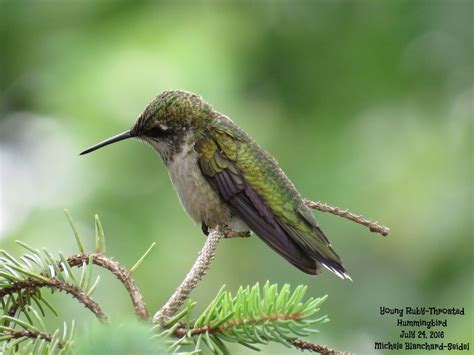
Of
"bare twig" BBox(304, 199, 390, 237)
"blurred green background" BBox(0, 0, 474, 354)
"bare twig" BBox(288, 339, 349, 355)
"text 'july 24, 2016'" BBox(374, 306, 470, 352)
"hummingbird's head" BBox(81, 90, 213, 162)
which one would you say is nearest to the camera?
"bare twig" BBox(288, 339, 349, 355)

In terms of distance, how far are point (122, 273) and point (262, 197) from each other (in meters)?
1.89

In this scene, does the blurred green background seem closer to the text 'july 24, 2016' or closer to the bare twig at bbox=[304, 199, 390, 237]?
the text 'july 24, 2016'

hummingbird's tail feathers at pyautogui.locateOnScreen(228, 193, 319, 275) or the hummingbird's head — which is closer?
hummingbird's tail feathers at pyautogui.locateOnScreen(228, 193, 319, 275)

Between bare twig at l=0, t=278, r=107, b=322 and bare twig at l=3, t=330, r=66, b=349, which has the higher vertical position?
bare twig at l=0, t=278, r=107, b=322

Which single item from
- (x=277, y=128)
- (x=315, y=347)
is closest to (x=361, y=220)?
(x=315, y=347)

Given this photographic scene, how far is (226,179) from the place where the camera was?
399 cm

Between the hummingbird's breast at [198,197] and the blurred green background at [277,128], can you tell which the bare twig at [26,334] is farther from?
the blurred green background at [277,128]

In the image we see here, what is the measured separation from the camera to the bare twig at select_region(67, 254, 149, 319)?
1.98m

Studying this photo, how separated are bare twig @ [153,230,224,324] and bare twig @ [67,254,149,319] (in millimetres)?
70

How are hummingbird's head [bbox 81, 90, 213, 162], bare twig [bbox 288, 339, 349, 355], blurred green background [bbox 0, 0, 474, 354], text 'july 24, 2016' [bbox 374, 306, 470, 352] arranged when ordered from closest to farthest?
bare twig [bbox 288, 339, 349, 355], text 'july 24, 2016' [bbox 374, 306, 470, 352], hummingbird's head [bbox 81, 90, 213, 162], blurred green background [bbox 0, 0, 474, 354]

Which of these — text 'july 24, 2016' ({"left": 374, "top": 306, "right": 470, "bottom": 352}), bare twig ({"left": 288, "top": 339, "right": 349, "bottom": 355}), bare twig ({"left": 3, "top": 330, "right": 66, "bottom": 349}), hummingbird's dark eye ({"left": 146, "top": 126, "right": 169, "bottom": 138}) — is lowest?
bare twig ({"left": 3, "top": 330, "right": 66, "bottom": 349})

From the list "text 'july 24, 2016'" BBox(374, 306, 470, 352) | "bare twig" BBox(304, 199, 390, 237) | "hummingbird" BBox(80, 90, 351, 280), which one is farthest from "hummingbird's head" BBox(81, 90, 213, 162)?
"text 'july 24, 2016'" BBox(374, 306, 470, 352)

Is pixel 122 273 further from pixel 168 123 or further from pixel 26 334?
pixel 168 123

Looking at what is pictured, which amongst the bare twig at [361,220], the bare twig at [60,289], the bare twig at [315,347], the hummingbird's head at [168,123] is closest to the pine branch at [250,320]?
the bare twig at [315,347]
